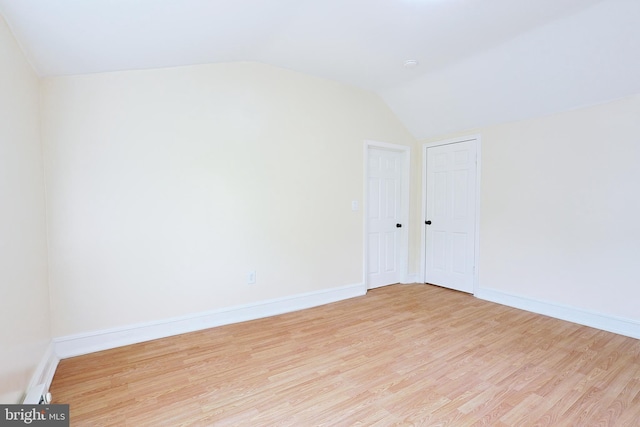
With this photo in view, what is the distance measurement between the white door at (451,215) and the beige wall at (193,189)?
134 cm

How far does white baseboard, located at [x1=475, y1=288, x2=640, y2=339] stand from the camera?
9.14ft

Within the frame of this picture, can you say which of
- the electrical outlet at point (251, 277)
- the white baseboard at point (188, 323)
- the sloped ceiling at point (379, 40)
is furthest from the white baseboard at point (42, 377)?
the sloped ceiling at point (379, 40)

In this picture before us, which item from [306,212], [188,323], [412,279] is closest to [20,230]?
[188,323]

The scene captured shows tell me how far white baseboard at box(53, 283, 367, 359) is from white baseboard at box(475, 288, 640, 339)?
1.82 meters

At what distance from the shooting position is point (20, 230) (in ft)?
5.78

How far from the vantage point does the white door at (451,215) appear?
13.1 ft

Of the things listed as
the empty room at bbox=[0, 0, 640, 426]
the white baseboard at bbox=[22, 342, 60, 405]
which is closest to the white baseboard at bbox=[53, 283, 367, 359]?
the empty room at bbox=[0, 0, 640, 426]

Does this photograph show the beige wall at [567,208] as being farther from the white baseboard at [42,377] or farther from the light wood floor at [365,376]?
the white baseboard at [42,377]

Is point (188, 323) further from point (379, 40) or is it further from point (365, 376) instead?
point (379, 40)

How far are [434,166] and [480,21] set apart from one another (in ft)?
7.40

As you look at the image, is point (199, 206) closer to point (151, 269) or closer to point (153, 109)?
point (151, 269)

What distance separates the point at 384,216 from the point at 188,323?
283 centimetres

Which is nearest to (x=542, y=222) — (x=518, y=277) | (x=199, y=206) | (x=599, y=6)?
(x=518, y=277)

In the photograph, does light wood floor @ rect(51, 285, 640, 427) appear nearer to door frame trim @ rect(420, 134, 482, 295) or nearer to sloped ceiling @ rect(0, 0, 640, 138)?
door frame trim @ rect(420, 134, 482, 295)
